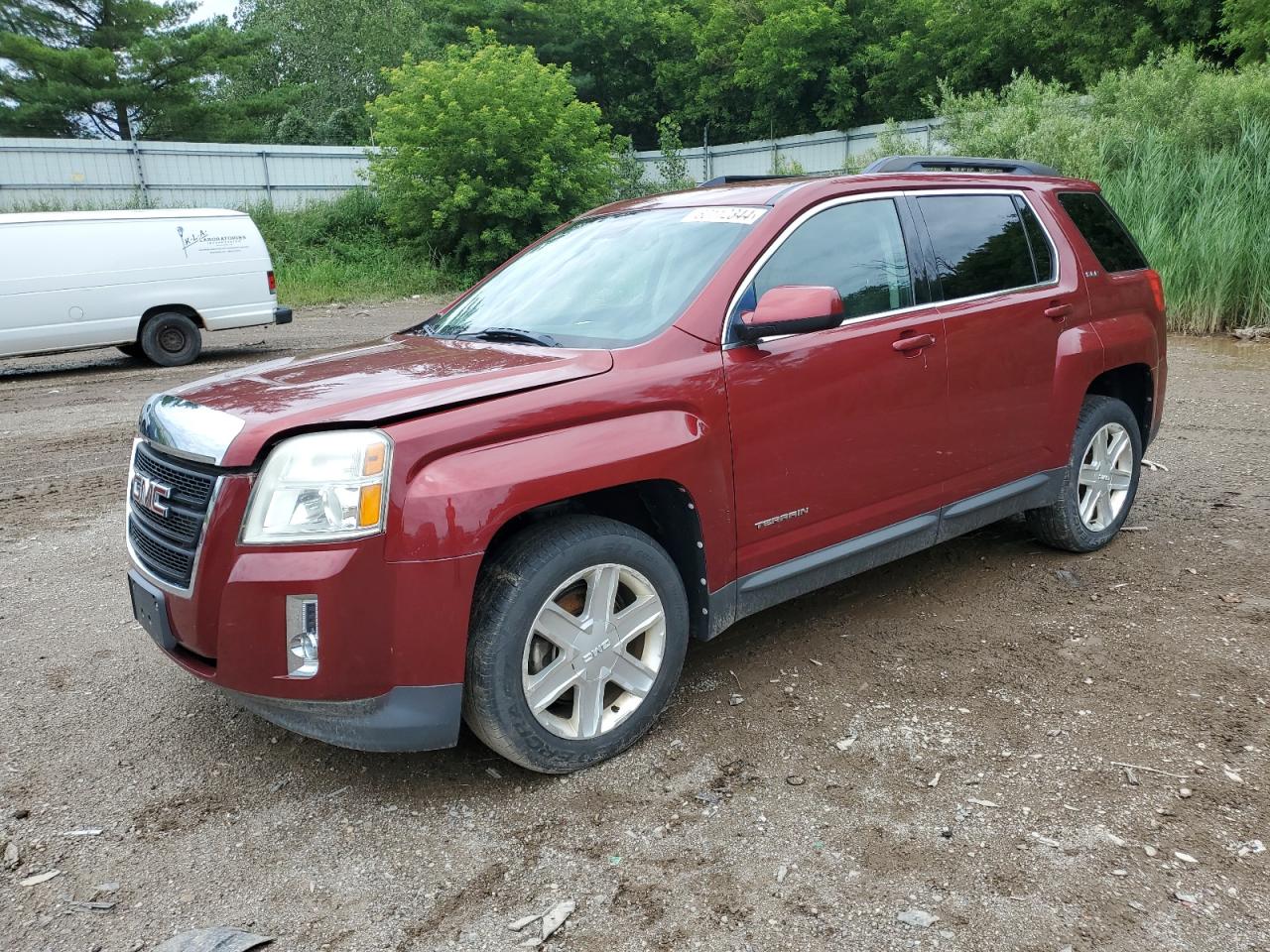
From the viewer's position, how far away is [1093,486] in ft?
16.5

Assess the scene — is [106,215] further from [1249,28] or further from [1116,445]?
[1249,28]

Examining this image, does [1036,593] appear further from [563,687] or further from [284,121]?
[284,121]

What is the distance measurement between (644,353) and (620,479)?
1.48 ft

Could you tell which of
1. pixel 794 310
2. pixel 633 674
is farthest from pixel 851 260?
pixel 633 674

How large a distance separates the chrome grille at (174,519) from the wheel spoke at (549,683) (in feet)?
3.33

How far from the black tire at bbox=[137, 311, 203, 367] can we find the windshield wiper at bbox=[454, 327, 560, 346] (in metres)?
11.3

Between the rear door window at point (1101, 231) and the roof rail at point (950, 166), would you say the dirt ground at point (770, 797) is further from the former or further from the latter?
the roof rail at point (950, 166)

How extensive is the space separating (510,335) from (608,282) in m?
0.43

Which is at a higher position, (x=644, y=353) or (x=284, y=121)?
(x=284, y=121)

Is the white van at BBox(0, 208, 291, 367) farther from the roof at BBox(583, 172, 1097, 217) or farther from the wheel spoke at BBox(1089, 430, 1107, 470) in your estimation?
the wheel spoke at BBox(1089, 430, 1107, 470)

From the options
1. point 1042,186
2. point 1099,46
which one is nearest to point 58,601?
point 1042,186

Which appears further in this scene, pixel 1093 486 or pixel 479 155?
pixel 479 155

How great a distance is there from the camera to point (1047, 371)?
452 cm

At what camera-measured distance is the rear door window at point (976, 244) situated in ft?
13.8
